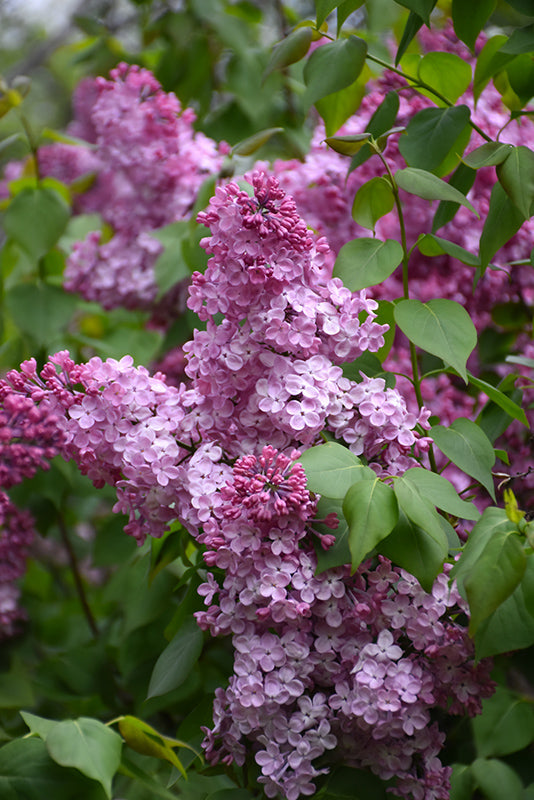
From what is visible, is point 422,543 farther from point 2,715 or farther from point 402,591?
point 2,715

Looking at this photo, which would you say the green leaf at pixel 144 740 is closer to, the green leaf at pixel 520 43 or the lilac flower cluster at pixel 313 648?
the lilac flower cluster at pixel 313 648

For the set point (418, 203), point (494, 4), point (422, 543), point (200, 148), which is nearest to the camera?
point (422, 543)

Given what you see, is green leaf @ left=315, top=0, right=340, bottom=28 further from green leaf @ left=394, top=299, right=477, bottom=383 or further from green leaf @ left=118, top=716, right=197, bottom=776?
green leaf @ left=118, top=716, right=197, bottom=776

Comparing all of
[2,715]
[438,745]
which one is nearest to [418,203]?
[438,745]

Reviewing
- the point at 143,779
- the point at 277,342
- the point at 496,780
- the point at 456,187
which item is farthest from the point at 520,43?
the point at 143,779

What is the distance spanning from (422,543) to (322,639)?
0.12 m

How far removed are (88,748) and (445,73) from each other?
2.63 feet

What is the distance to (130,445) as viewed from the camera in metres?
0.72

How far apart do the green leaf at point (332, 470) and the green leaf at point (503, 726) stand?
331mm

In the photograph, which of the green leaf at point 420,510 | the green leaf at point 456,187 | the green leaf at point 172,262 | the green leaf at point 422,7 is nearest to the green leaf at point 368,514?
the green leaf at point 420,510

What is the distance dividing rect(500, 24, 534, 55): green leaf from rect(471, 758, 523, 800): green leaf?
27.4 inches

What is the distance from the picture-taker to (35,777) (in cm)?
77

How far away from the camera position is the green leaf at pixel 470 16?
2.77 ft

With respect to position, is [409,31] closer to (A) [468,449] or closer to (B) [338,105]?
(B) [338,105]
